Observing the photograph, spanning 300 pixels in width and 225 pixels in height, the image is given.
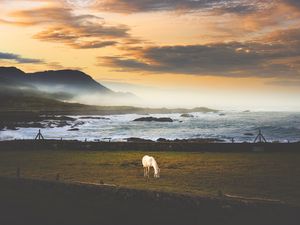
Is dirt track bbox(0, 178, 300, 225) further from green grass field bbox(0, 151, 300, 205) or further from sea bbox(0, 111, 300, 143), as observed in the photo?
sea bbox(0, 111, 300, 143)

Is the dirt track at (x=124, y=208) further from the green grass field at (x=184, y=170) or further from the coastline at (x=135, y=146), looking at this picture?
the coastline at (x=135, y=146)

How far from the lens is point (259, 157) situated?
3153 centimetres

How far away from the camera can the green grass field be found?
723 inches

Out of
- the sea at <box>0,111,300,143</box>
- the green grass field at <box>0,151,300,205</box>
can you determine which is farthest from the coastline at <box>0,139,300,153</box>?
the sea at <box>0,111,300,143</box>

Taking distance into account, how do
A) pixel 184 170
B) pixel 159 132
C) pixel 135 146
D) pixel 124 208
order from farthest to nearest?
pixel 159 132, pixel 135 146, pixel 184 170, pixel 124 208

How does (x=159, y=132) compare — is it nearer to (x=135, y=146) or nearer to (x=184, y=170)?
(x=135, y=146)

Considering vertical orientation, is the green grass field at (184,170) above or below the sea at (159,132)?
below

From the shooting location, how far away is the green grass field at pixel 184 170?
60.2 ft

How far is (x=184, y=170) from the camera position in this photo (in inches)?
976

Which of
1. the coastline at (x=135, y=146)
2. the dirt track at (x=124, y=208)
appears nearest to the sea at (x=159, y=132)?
the coastline at (x=135, y=146)

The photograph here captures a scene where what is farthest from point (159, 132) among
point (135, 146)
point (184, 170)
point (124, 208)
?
point (124, 208)

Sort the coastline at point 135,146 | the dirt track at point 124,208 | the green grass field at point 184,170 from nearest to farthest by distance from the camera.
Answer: the dirt track at point 124,208 → the green grass field at point 184,170 → the coastline at point 135,146

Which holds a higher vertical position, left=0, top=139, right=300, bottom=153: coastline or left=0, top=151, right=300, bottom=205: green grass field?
left=0, top=139, right=300, bottom=153: coastline

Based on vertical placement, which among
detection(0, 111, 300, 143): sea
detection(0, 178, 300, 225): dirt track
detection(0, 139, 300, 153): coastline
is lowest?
detection(0, 178, 300, 225): dirt track
